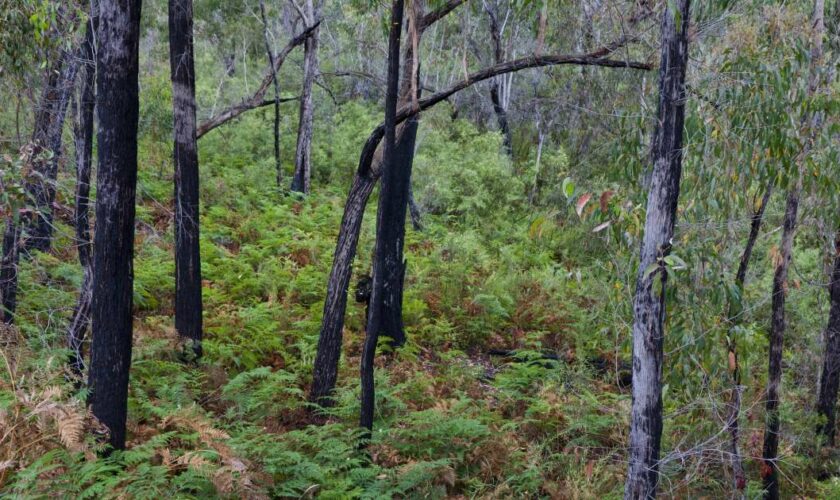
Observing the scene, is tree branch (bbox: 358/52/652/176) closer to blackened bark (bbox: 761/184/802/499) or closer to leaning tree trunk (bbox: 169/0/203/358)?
leaning tree trunk (bbox: 169/0/203/358)

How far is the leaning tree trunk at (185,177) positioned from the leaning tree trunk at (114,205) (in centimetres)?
304

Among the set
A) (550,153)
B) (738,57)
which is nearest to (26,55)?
(738,57)

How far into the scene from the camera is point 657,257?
15.7ft

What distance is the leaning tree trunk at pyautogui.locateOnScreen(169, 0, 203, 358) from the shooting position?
8.18m

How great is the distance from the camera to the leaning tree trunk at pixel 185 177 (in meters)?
8.18

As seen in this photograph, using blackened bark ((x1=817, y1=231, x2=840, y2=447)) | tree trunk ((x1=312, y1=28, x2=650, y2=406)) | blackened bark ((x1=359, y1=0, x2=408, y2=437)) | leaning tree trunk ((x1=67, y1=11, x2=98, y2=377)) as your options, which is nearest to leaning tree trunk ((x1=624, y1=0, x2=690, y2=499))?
tree trunk ((x1=312, y1=28, x2=650, y2=406))

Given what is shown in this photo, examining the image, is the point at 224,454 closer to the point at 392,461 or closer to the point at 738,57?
the point at 392,461

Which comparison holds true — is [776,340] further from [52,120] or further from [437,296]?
[52,120]

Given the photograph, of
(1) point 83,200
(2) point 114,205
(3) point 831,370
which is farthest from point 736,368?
(1) point 83,200

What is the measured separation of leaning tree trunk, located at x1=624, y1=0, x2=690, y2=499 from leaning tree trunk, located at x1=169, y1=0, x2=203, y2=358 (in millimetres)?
5652

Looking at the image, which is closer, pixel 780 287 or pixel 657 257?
pixel 657 257

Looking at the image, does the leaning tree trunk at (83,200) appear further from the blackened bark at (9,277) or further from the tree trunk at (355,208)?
the tree trunk at (355,208)

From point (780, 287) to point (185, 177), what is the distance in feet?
23.6

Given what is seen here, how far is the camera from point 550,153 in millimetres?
20828
